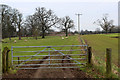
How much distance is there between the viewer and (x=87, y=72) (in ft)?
25.2

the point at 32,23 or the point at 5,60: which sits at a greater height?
the point at 32,23

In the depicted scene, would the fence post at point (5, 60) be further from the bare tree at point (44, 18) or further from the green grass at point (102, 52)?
the bare tree at point (44, 18)

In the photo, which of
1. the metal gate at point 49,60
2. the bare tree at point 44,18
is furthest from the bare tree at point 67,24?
the metal gate at point 49,60

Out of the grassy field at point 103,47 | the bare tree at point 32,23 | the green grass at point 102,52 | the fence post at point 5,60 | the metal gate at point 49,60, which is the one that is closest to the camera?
the fence post at point 5,60

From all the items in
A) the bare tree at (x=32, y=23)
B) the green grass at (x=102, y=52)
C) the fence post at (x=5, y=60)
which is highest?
the bare tree at (x=32, y=23)

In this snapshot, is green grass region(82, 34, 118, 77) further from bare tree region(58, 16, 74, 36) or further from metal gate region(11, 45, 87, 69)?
bare tree region(58, 16, 74, 36)

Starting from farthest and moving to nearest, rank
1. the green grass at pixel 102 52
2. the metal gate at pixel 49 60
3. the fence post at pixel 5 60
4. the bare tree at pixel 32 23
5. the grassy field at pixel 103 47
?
1. the bare tree at pixel 32 23
2. the grassy field at pixel 103 47
3. the green grass at pixel 102 52
4. the metal gate at pixel 49 60
5. the fence post at pixel 5 60

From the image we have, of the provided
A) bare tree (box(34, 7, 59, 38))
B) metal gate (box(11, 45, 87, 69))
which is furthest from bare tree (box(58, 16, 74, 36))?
metal gate (box(11, 45, 87, 69))

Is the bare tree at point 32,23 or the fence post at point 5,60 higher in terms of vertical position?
the bare tree at point 32,23

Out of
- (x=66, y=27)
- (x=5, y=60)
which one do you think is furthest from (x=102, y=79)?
(x=66, y=27)

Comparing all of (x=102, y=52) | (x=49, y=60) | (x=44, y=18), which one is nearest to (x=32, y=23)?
(x=44, y=18)

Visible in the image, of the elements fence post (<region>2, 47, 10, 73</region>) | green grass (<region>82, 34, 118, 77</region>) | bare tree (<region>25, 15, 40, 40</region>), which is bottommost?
green grass (<region>82, 34, 118, 77</region>)

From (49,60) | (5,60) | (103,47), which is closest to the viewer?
(5,60)

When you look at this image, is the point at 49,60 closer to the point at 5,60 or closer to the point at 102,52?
the point at 5,60
